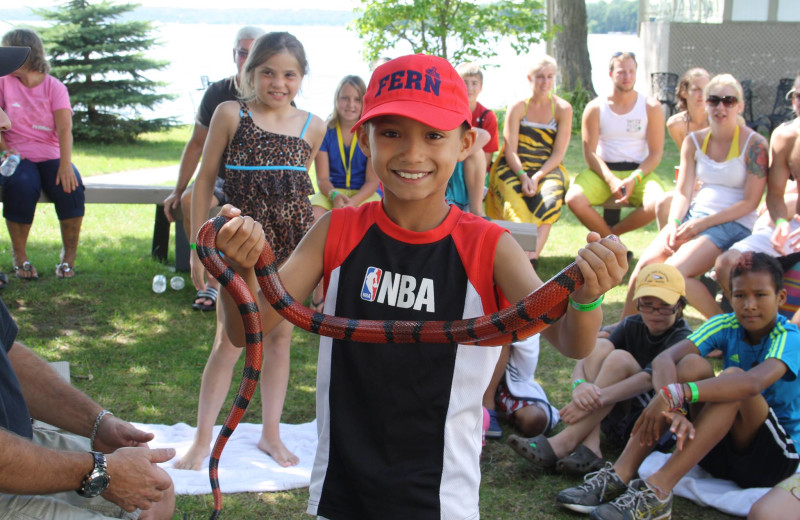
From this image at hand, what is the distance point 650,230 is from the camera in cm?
1060

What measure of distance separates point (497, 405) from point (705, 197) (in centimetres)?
299

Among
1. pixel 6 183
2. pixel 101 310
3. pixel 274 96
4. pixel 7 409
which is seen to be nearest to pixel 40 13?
pixel 6 183

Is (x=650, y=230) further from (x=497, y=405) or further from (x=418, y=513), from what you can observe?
Result: (x=418, y=513)

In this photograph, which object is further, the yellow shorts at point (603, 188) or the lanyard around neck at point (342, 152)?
the yellow shorts at point (603, 188)

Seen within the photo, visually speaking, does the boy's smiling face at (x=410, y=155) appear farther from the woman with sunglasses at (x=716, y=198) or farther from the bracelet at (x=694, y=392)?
the woman with sunglasses at (x=716, y=198)

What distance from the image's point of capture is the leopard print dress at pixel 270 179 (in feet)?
15.1

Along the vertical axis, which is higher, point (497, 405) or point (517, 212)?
point (517, 212)

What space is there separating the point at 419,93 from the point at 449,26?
45.9 ft

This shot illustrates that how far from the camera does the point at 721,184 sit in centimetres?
686

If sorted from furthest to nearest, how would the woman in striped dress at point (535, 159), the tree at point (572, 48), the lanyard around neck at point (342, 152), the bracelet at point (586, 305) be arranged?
1. the tree at point (572, 48)
2. the woman in striped dress at point (535, 159)
3. the lanyard around neck at point (342, 152)
4. the bracelet at point (586, 305)

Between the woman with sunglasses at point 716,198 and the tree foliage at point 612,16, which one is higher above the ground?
the tree foliage at point 612,16

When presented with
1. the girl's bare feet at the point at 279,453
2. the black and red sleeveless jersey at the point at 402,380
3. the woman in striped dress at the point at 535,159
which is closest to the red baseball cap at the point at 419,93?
the black and red sleeveless jersey at the point at 402,380

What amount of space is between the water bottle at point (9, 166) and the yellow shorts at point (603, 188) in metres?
5.81

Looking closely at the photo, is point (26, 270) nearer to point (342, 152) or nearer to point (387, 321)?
point (342, 152)
